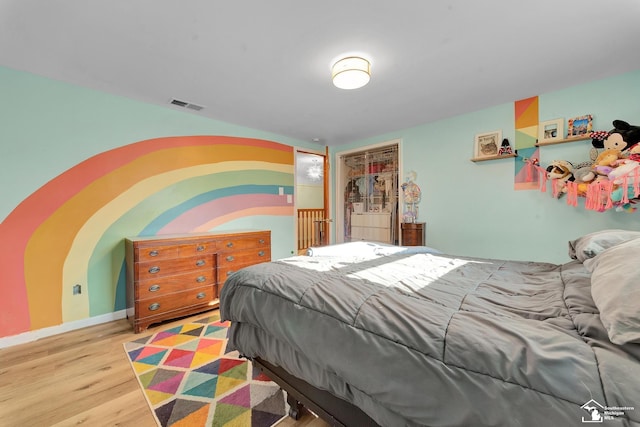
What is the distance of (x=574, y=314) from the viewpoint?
3.01 ft

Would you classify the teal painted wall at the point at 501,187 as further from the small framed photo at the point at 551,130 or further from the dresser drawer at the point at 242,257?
the dresser drawer at the point at 242,257

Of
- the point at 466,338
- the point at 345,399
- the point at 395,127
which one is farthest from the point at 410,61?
the point at 345,399

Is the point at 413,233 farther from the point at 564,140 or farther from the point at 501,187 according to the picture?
the point at 564,140

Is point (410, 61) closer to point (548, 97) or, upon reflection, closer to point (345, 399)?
point (548, 97)

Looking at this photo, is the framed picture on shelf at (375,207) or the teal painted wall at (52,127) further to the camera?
the framed picture on shelf at (375,207)

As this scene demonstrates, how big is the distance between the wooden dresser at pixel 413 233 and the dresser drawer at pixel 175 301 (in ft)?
8.46

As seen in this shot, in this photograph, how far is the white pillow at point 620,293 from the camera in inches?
27.1

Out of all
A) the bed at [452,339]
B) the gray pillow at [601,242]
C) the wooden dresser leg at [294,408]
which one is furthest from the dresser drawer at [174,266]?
the gray pillow at [601,242]

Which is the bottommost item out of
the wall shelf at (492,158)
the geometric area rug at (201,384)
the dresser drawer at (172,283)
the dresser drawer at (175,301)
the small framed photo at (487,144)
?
the geometric area rug at (201,384)

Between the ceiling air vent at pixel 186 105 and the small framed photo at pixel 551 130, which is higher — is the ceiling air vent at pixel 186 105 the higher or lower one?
the higher one

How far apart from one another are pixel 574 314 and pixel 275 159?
3.72 meters

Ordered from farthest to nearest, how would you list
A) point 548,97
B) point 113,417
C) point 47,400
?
1. point 548,97
2. point 47,400
3. point 113,417

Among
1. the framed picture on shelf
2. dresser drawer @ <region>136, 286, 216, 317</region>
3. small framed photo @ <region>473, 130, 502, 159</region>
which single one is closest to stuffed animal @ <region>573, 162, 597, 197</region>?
small framed photo @ <region>473, 130, 502, 159</region>

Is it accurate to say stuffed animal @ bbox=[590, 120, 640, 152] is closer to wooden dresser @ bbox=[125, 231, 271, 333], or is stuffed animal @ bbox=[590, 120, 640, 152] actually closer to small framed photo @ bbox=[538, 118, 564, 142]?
small framed photo @ bbox=[538, 118, 564, 142]
